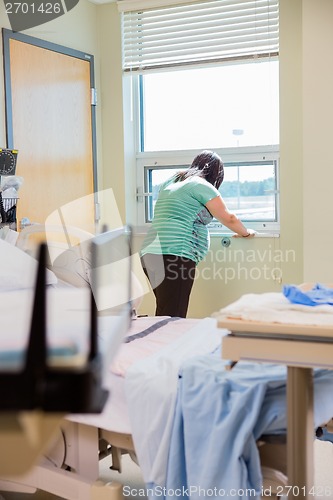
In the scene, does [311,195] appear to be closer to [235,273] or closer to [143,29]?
[235,273]

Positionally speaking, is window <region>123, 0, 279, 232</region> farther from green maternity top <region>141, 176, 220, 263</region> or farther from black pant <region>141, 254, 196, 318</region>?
black pant <region>141, 254, 196, 318</region>

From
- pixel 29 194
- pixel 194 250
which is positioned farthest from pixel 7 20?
pixel 194 250

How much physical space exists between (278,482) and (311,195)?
6.23 feet

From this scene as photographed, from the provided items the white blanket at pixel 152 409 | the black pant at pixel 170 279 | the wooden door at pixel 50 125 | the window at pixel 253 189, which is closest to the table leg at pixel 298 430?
the white blanket at pixel 152 409

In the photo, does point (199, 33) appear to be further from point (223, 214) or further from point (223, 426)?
point (223, 426)

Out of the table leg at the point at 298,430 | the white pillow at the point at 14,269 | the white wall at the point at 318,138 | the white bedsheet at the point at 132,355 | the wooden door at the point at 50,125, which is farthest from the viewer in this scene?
the wooden door at the point at 50,125

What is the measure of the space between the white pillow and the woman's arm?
1025mm

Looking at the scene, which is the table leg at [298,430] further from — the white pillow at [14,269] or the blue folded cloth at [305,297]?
the white pillow at [14,269]

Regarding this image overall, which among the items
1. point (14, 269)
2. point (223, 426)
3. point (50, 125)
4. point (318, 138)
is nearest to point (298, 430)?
point (223, 426)

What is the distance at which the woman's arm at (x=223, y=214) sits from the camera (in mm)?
3260

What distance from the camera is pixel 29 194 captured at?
3.47 meters

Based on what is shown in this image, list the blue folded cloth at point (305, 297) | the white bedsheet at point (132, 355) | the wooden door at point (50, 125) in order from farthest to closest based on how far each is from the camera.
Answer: the wooden door at point (50, 125)
the white bedsheet at point (132, 355)
the blue folded cloth at point (305, 297)

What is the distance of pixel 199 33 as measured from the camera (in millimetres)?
3828

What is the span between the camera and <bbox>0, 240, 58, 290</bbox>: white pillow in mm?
2438
